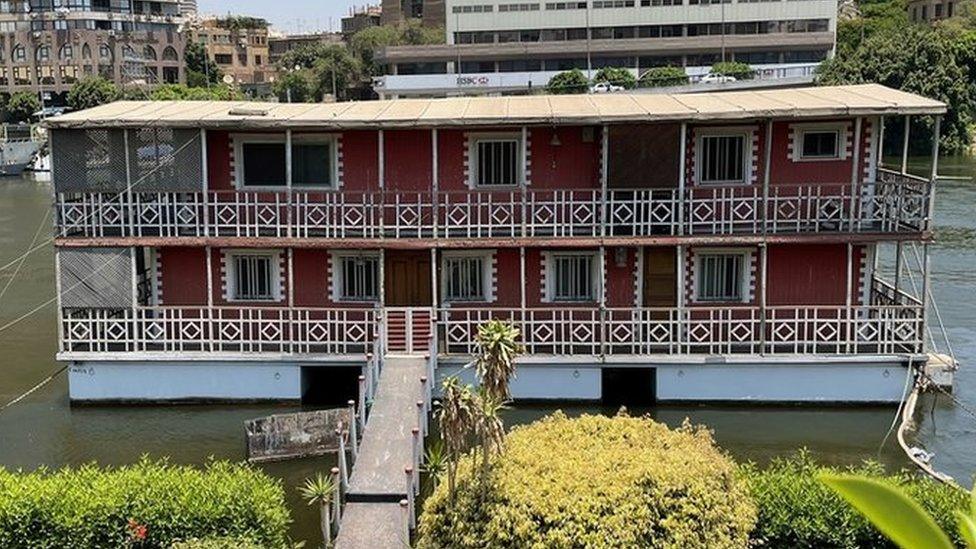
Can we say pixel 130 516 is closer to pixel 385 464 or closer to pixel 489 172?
pixel 385 464

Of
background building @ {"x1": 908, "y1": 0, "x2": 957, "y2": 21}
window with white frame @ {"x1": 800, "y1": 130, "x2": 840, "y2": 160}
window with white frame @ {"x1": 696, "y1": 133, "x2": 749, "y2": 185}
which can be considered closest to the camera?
window with white frame @ {"x1": 800, "y1": 130, "x2": 840, "y2": 160}

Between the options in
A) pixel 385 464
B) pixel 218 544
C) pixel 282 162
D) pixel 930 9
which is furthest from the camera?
pixel 930 9

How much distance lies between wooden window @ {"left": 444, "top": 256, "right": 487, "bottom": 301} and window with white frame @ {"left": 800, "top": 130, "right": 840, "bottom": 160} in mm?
7740

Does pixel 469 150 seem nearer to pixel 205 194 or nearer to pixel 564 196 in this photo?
pixel 564 196

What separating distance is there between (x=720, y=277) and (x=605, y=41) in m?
87.4

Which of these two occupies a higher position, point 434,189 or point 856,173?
point 856,173

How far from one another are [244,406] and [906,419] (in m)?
14.2

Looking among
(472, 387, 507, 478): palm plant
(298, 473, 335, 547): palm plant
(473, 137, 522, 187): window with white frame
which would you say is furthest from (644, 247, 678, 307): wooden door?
(472, 387, 507, 478): palm plant

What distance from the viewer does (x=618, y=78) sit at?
9450cm

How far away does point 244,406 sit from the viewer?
22938 mm

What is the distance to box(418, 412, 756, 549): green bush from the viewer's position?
39.1 feet

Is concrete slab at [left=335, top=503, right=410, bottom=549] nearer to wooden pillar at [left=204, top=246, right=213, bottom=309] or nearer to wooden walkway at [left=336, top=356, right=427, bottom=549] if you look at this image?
wooden walkway at [left=336, top=356, right=427, bottom=549]

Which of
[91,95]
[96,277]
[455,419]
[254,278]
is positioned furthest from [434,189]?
[91,95]

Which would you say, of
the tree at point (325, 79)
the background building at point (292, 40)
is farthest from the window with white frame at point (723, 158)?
the background building at point (292, 40)
